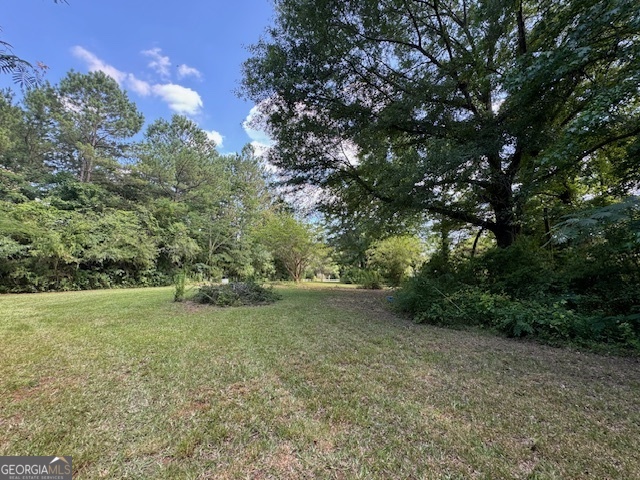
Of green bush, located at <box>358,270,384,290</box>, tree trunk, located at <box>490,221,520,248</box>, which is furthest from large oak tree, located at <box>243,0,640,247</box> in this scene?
green bush, located at <box>358,270,384,290</box>

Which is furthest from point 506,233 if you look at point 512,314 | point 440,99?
point 440,99

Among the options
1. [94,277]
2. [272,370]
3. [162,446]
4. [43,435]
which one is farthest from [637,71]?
[94,277]

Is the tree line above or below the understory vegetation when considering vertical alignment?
above

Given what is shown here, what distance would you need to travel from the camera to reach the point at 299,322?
466 cm

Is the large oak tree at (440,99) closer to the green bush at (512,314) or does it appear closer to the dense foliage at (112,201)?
the green bush at (512,314)

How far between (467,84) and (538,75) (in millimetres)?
2469

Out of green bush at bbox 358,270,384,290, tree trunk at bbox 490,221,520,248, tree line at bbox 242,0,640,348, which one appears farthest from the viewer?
green bush at bbox 358,270,384,290

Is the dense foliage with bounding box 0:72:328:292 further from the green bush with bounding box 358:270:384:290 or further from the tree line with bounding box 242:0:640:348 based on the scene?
the tree line with bounding box 242:0:640:348

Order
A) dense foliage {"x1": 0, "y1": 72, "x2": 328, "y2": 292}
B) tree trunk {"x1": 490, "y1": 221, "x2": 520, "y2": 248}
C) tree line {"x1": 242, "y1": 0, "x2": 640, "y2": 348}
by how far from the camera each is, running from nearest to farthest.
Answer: tree line {"x1": 242, "y1": 0, "x2": 640, "y2": 348} < tree trunk {"x1": 490, "y1": 221, "x2": 520, "y2": 248} < dense foliage {"x1": 0, "y1": 72, "x2": 328, "y2": 292}

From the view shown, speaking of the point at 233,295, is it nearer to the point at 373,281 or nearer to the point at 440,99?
the point at 440,99

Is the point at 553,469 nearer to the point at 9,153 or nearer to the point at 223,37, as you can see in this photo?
the point at 223,37
